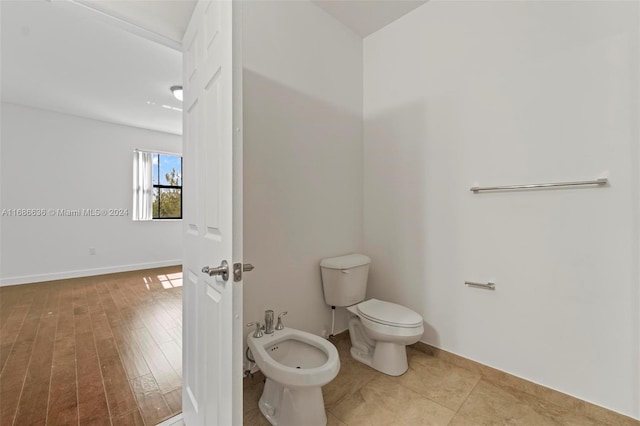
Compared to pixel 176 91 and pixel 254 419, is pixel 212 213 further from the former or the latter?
pixel 176 91

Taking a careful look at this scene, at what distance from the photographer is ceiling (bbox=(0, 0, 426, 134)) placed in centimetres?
124

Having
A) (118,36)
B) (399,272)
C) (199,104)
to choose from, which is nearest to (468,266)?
(399,272)

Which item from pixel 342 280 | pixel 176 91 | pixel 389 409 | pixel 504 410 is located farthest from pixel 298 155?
pixel 176 91

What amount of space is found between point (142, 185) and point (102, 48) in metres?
2.77

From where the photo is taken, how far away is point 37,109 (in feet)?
12.5

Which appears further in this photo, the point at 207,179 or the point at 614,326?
the point at 614,326

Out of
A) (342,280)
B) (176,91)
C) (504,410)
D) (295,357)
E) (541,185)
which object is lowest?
(504,410)

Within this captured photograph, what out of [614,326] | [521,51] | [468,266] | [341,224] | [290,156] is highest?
[521,51]

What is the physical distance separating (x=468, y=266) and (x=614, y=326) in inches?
27.2

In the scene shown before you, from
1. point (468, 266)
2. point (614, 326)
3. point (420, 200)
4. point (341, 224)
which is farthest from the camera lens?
point (341, 224)

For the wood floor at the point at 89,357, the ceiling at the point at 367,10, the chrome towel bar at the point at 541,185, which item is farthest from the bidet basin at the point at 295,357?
the ceiling at the point at 367,10

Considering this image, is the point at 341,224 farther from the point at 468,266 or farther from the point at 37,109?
the point at 37,109

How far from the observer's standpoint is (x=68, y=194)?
405 cm

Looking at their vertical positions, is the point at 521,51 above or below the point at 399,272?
above
